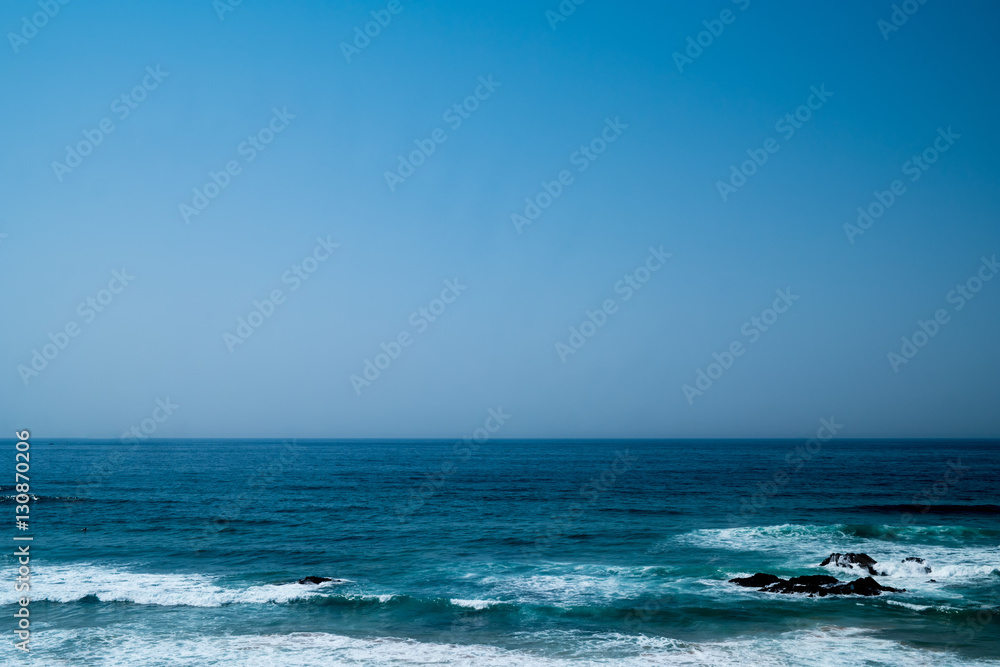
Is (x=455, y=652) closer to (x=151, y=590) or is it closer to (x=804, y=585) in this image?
(x=151, y=590)

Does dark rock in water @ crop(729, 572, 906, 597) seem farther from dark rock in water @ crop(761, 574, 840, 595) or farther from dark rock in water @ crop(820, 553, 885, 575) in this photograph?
dark rock in water @ crop(820, 553, 885, 575)

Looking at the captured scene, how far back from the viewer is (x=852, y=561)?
32375 mm

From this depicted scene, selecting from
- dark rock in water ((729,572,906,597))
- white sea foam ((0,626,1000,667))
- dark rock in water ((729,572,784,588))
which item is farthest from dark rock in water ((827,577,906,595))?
white sea foam ((0,626,1000,667))

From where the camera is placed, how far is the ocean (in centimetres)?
2217

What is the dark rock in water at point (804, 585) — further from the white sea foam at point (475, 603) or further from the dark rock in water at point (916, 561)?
the white sea foam at point (475, 603)

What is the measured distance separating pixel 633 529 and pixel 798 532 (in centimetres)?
1105

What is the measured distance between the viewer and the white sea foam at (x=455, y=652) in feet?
68.0

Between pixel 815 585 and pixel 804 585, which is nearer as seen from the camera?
pixel 815 585

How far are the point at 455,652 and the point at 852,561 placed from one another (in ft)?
73.3

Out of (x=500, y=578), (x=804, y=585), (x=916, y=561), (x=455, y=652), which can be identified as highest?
(x=455, y=652)

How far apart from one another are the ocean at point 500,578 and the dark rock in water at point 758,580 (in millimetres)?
694

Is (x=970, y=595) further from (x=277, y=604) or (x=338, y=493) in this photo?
(x=338, y=493)

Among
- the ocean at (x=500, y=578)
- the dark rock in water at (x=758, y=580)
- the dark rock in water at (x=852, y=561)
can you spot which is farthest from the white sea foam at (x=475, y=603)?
the dark rock in water at (x=852, y=561)

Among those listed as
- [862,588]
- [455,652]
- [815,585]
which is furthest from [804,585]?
[455,652]
